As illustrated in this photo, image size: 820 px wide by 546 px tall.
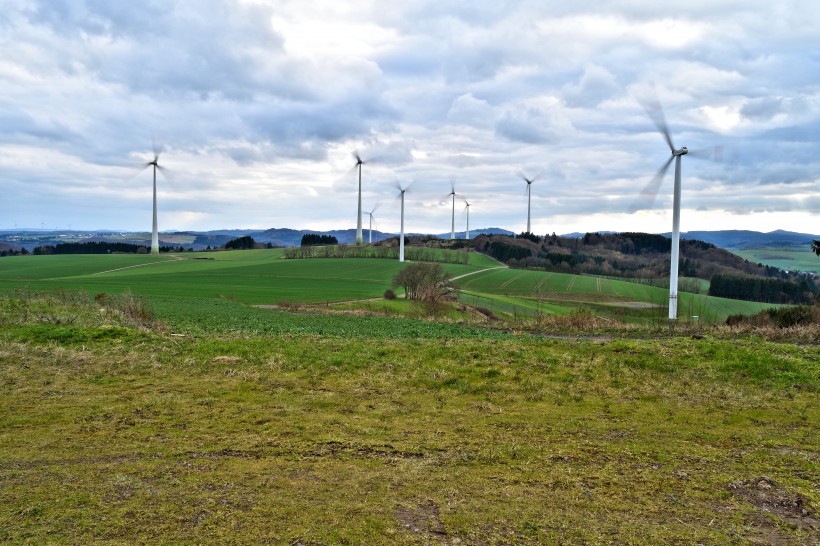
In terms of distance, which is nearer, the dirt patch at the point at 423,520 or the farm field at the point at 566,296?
the dirt patch at the point at 423,520

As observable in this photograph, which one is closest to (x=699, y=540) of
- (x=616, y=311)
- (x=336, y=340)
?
(x=336, y=340)

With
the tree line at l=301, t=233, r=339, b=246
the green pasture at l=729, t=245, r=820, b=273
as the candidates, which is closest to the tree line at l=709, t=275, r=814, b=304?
the green pasture at l=729, t=245, r=820, b=273

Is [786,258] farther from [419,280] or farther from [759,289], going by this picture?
[419,280]

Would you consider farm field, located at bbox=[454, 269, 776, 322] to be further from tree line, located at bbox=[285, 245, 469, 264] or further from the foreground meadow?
the foreground meadow

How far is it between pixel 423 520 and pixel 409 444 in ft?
8.68

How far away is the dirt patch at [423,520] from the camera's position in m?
5.95

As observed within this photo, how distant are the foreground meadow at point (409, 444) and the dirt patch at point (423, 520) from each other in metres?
0.03

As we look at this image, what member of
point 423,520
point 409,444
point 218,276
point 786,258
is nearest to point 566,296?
point 218,276

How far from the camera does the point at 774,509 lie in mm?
6594

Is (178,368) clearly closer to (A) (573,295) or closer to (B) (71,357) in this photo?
(B) (71,357)

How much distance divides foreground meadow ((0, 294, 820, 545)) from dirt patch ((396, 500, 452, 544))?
34mm

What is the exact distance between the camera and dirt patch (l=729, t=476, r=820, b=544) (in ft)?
19.5

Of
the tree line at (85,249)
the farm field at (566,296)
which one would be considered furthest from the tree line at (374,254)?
the tree line at (85,249)

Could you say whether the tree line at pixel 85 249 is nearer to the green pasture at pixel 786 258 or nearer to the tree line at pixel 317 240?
the tree line at pixel 317 240
